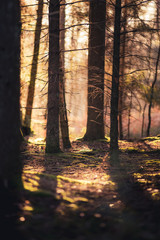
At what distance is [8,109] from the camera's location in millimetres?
4008

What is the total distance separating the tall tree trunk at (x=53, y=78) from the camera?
8906 millimetres

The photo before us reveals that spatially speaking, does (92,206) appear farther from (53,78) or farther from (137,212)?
(53,78)

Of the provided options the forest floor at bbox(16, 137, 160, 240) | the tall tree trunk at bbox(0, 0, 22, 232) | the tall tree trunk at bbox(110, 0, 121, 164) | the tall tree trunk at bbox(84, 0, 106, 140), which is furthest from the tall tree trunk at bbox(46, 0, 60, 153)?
the tall tree trunk at bbox(0, 0, 22, 232)

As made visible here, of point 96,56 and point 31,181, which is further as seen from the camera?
point 96,56

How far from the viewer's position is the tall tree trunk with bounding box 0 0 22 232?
12.6 feet

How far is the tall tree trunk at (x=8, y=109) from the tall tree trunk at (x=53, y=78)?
4826 millimetres

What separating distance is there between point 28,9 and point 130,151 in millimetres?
9532

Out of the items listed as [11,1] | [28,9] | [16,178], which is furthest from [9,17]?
[28,9]

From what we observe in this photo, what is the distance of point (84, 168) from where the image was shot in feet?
25.8

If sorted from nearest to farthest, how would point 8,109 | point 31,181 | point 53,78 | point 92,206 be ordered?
point 8,109 → point 92,206 → point 31,181 → point 53,78

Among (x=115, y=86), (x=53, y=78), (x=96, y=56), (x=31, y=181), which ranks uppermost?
(x=96, y=56)

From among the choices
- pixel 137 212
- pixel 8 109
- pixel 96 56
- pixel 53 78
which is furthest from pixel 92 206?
pixel 96 56

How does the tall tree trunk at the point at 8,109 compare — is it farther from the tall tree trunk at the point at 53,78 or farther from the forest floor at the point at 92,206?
the tall tree trunk at the point at 53,78

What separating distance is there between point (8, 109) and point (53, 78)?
17.0 feet
